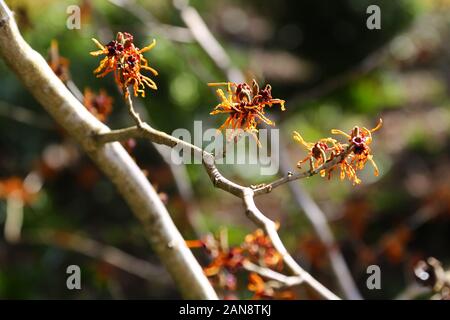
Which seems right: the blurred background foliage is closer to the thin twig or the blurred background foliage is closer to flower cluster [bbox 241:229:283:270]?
the thin twig

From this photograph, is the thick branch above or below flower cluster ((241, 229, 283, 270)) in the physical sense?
above

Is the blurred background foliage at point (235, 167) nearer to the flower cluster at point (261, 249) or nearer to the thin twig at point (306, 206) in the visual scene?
the thin twig at point (306, 206)

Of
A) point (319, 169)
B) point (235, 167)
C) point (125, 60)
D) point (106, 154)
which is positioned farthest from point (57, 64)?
point (235, 167)

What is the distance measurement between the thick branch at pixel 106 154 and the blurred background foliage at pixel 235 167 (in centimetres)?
58

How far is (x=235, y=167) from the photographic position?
446 centimetres

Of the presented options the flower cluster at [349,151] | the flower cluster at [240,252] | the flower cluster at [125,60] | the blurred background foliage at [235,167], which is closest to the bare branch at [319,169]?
Result: the flower cluster at [349,151]

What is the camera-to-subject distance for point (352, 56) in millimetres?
5953

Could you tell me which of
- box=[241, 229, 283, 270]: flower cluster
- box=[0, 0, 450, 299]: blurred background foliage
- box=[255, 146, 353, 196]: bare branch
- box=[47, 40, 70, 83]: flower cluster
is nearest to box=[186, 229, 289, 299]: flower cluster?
box=[241, 229, 283, 270]: flower cluster

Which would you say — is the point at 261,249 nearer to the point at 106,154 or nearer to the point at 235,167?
the point at 106,154

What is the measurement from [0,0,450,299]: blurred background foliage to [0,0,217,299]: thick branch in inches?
22.7

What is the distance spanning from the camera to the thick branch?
4.10 feet
